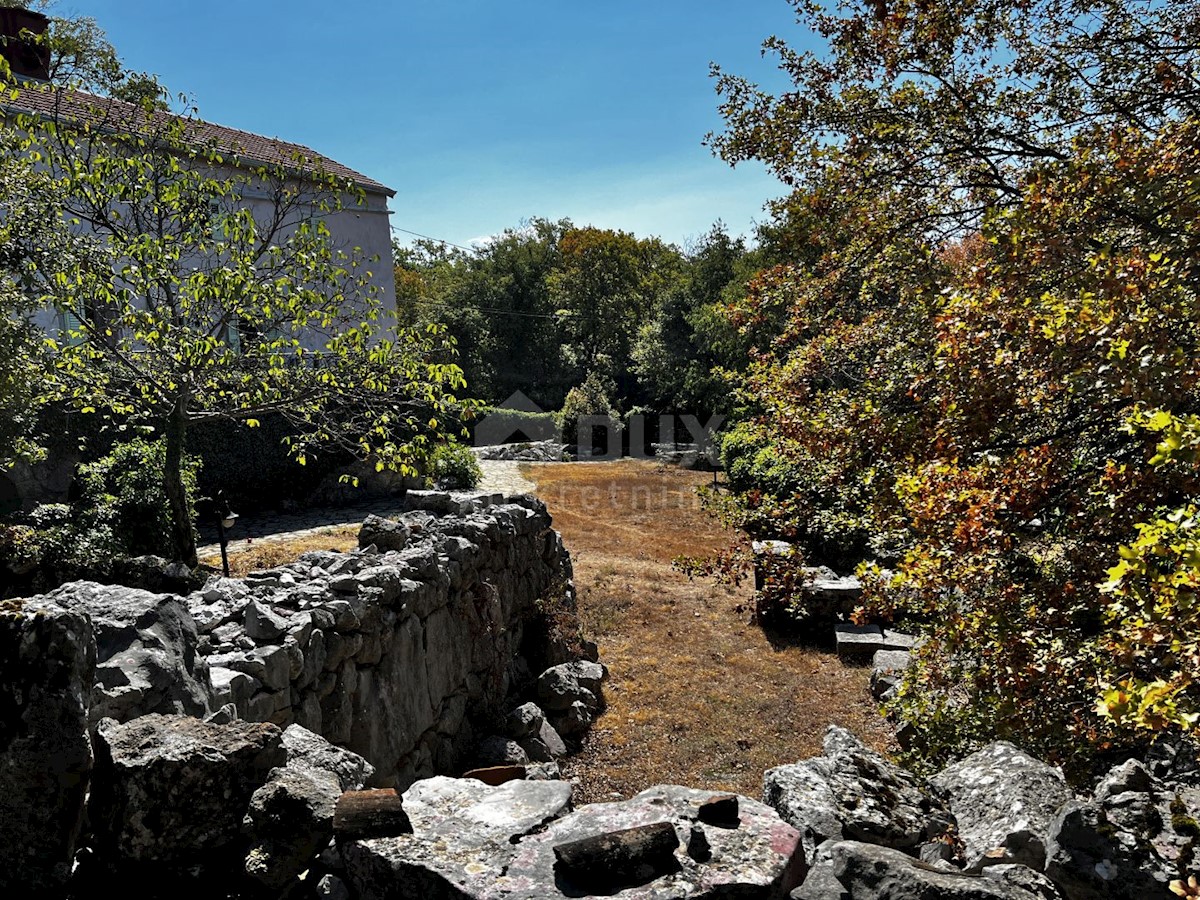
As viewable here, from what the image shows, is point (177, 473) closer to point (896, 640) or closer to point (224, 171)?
point (896, 640)

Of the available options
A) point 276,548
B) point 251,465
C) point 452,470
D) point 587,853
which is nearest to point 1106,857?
point 587,853

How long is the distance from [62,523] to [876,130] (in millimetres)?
10152

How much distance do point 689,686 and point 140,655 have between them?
7.17 metres

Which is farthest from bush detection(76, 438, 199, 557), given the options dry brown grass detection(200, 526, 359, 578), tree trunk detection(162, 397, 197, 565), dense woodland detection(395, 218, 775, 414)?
dense woodland detection(395, 218, 775, 414)

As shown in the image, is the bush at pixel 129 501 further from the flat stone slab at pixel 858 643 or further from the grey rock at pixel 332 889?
the flat stone slab at pixel 858 643

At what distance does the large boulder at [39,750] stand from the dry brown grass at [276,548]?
899cm

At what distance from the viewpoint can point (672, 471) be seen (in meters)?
29.0

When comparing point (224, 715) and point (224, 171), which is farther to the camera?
Result: point (224, 171)

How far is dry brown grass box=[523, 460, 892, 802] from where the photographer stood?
311 inches

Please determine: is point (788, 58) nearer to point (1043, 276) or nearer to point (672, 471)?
point (1043, 276)

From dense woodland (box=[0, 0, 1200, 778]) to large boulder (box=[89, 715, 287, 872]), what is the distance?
9.49 feet

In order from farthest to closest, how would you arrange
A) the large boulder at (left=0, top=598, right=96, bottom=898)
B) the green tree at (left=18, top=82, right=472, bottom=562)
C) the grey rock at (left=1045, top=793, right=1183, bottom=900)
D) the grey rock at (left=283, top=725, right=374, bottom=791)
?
the green tree at (left=18, top=82, right=472, bottom=562)
the grey rock at (left=283, top=725, right=374, bottom=791)
the grey rock at (left=1045, top=793, right=1183, bottom=900)
the large boulder at (left=0, top=598, right=96, bottom=898)

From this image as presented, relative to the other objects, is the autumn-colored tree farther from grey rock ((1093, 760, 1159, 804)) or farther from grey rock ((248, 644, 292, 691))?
grey rock ((248, 644, 292, 691))

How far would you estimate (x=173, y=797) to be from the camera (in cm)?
253
